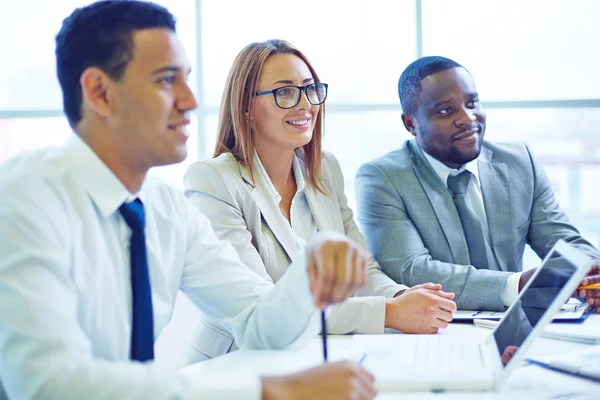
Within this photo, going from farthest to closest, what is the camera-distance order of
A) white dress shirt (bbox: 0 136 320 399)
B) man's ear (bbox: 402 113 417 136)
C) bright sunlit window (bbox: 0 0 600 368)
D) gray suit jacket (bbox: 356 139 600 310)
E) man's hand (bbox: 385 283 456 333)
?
bright sunlit window (bbox: 0 0 600 368), man's ear (bbox: 402 113 417 136), gray suit jacket (bbox: 356 139 600 310), man's hand (bbox: 385 283 456 333), white dress shirt (bbox: 0 136 320 399)

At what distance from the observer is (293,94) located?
2.31 metres

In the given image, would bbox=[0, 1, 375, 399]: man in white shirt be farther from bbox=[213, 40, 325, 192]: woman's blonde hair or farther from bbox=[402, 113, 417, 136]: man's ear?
bbox=[402, 113, 417, 136]: man's ear

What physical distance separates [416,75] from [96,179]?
164 cm

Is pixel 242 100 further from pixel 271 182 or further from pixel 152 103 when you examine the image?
pixel 152 103

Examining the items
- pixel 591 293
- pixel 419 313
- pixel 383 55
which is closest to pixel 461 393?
pixel 419 313

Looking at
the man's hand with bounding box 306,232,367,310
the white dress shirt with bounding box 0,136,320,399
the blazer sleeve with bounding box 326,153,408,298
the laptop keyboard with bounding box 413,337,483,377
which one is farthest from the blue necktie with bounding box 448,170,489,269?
the man's hand with bounding box 306,232,367,310

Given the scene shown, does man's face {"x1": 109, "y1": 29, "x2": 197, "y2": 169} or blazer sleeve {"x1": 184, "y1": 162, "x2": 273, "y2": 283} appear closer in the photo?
man's face {"x1": 109, "y1": 29, "x2": 197, "y2": 169}

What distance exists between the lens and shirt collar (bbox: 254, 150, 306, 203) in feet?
7.29

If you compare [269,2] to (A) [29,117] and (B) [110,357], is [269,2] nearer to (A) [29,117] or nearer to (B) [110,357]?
(A) [29,117]

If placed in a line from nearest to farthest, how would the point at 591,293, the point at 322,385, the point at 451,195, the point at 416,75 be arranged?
the point at 322,385
the point at 591,293
the point at 451,195
the point at 416,75

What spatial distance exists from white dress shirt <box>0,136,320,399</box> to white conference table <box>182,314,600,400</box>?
7 cm

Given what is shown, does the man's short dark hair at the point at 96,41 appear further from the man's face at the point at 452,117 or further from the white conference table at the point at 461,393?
the man's face at the point at 452,117

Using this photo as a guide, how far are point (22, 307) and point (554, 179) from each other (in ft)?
10.7

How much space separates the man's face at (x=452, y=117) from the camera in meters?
2.56
